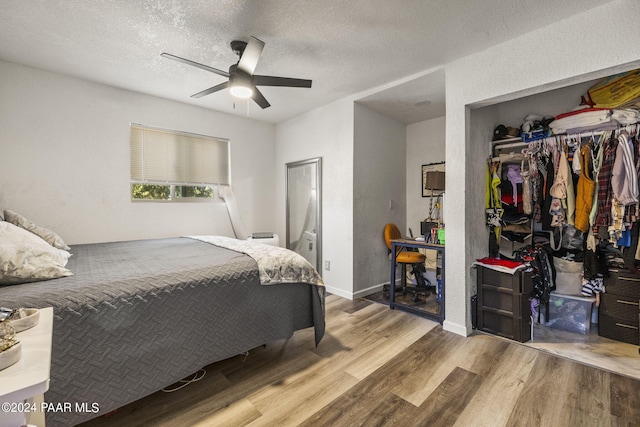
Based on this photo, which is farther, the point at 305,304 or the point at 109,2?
the point at 305,304

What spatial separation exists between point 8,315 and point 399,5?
8.43 feet

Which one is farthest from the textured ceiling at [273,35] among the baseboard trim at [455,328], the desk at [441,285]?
the baseboard trim at [455,328]

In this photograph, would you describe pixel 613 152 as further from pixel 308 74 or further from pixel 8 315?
pixel 8 315

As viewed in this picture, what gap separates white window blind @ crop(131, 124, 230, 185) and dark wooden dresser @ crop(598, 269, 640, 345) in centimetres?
451

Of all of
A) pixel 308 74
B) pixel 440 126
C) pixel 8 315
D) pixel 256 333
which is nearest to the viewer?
pixel 8 315

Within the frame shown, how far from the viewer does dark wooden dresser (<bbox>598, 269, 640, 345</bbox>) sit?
233cm

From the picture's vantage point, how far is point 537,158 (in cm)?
273

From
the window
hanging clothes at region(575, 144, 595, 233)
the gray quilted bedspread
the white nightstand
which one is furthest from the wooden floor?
the window

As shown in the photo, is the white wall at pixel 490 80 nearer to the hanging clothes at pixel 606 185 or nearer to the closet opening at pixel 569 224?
the closet opening at pixel 569 224

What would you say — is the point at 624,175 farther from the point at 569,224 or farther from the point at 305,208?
the point at 305,208

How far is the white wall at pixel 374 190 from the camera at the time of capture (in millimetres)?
3582

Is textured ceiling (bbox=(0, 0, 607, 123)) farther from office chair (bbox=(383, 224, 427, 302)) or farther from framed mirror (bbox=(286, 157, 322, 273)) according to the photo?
office chair (bbox=(383, 224, 427, 302))

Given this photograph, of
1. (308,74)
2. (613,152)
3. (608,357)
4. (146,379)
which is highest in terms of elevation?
(308,74)

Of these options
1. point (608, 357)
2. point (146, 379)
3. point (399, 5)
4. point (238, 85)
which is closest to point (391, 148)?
point (399, 5)
